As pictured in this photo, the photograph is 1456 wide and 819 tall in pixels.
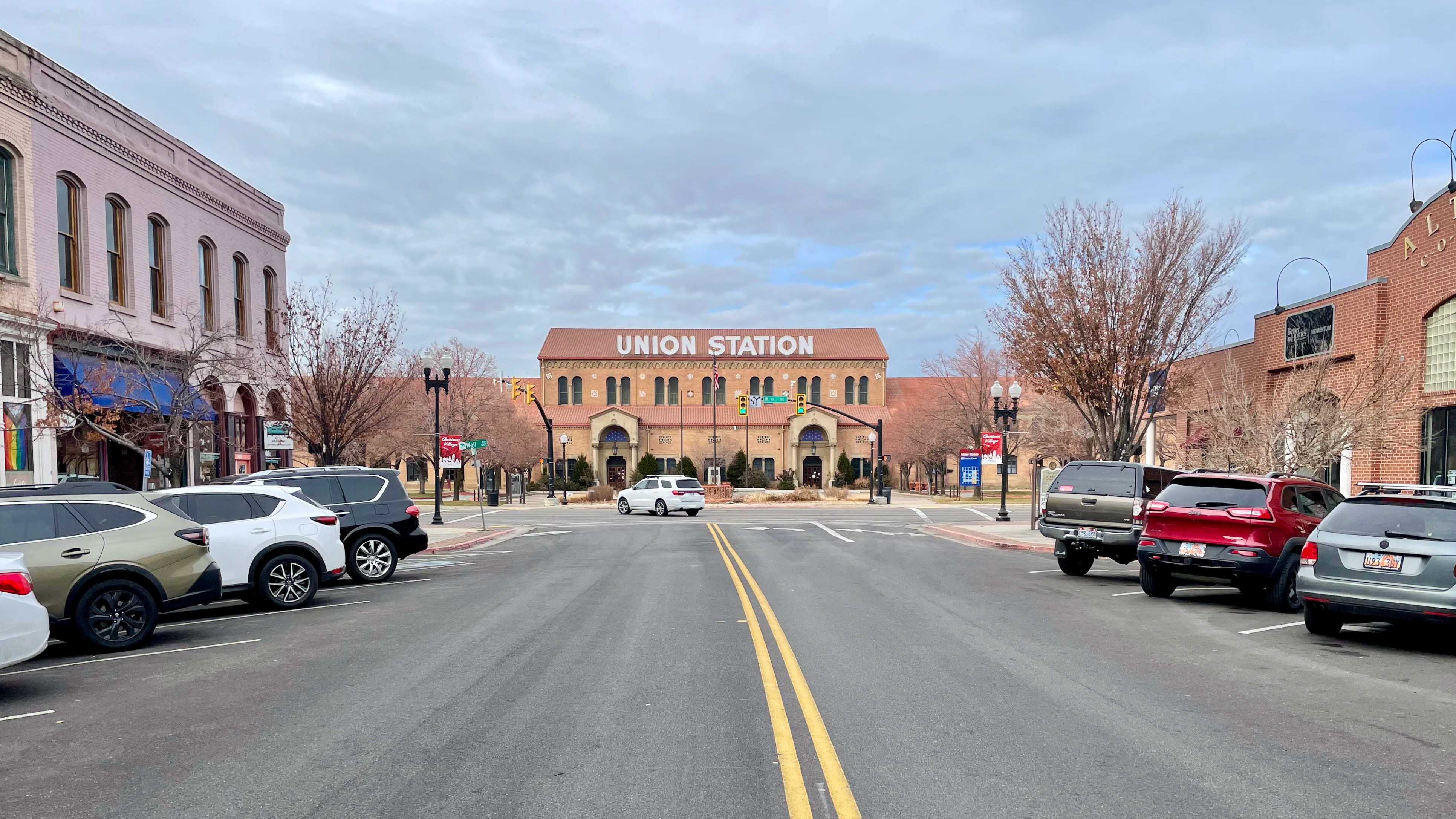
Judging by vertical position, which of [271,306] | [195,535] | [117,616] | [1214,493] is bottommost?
[117,616]

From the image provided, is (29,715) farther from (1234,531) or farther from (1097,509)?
(1097,509)

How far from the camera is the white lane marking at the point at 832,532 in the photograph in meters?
26.7

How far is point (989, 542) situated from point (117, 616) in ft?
67.5

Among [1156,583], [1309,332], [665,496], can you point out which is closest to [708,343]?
[665,496]

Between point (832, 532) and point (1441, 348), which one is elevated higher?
point (1441, 348)

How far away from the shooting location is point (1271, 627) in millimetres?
11570

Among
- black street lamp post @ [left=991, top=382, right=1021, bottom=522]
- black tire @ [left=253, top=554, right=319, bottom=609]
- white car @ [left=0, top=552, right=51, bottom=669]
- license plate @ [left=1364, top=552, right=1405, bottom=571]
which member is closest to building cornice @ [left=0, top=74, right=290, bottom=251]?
black tire @ [left=253, top=554, right=319, bottom=609]

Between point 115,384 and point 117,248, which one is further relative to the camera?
point 117,248

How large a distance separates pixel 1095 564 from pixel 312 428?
66.9 feet

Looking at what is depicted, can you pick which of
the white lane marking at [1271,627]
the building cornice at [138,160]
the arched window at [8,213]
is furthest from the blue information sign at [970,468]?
the arched window at [8,213]

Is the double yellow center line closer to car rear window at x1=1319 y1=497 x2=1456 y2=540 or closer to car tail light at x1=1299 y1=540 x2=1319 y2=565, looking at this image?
car tail light at x1=1299 y1=540 x2=1319 y2=565

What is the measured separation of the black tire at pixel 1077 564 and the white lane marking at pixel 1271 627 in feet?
17.5

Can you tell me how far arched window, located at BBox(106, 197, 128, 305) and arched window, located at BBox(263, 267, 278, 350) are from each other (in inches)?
280

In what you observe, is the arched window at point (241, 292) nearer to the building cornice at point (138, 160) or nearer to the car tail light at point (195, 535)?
the building cornice at point (138, 160)
